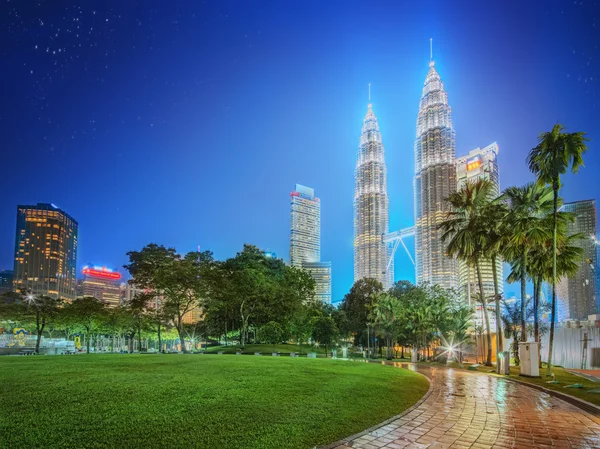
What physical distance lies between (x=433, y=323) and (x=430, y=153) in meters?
116

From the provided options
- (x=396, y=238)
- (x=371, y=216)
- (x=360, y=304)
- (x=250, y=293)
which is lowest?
(x=360, y=304)

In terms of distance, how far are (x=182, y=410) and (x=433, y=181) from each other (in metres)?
143

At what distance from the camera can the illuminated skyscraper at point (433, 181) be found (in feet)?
427

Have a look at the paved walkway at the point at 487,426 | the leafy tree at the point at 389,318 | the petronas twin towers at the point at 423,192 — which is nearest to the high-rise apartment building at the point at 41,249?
the petronas twin towers at the point at 423,192

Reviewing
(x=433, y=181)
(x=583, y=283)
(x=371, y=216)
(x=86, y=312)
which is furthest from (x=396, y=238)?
(x=86, y=312)

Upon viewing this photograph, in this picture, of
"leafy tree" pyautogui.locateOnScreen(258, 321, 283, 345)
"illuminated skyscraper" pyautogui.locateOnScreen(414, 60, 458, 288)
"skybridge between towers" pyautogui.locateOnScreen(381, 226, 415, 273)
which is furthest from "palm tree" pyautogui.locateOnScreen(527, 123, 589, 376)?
"skybridge between towers" pyautogui.locateOnScreen(381, 226, 415, 273)

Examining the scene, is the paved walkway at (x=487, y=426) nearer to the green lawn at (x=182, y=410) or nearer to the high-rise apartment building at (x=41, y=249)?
the green lawn at (x=182, y=410)

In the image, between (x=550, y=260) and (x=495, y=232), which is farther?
(x=495, y=232)

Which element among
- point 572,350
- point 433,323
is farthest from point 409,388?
point 433,323

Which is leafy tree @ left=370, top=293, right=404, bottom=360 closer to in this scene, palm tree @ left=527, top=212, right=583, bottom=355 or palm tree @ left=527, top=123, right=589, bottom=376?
palm tree @ left=527, top=212, right=583, bottom=355

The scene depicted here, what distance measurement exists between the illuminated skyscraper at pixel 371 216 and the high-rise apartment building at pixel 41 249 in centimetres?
12333

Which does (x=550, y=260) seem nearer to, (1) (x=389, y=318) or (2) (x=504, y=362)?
(2) (x=504, y=362)

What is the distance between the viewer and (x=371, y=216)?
17200 cm

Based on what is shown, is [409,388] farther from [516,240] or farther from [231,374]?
[516,240]
